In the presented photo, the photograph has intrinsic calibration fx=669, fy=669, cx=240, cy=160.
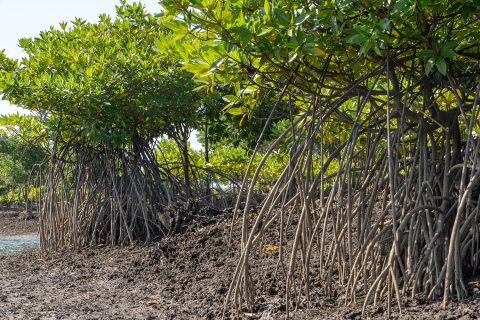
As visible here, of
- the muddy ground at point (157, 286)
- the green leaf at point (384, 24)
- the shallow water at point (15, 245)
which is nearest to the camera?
the green leaf at point (384, 24)

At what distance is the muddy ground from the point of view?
325 centimetres

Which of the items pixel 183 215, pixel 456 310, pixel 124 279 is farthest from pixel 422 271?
pixel 183 215

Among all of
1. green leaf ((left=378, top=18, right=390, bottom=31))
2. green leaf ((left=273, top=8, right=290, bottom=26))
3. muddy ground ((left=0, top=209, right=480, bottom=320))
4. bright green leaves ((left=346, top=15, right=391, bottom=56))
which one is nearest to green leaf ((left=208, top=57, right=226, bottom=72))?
green leaf ((left=273, top=8, right=290, bottom=26))

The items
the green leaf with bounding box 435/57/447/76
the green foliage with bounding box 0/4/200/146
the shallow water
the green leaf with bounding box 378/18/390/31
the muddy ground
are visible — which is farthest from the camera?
the shallow water

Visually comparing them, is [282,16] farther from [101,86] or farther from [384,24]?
[101,86]

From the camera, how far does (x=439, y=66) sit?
105 inches

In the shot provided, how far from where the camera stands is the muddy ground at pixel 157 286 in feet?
10.7

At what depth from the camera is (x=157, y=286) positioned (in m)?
4.52

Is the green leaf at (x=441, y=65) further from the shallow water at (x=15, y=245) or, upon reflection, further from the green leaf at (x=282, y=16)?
the shallow water at (x=15, y=245)

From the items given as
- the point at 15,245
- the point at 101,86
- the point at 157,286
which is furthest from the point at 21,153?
the point at 157,286

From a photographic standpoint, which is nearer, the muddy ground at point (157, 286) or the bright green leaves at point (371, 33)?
the bright green leaves at point (371, 33)

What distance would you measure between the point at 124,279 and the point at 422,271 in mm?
2610

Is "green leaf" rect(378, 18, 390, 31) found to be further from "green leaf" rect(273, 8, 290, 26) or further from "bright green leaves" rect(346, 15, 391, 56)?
"green leaf" rect(273, 8, 290, 26)

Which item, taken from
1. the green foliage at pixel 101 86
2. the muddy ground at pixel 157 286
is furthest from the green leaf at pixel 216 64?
the green foliage at pixel 101 86
